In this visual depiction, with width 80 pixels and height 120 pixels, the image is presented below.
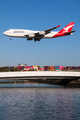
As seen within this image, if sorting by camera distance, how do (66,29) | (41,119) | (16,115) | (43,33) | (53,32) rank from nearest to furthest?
(41,119) < (16,115) < (43,33) < (53,32) < (66,29)

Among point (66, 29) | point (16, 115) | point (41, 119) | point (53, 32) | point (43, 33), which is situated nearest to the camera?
point (41, 119)

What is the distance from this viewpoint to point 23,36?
322ft

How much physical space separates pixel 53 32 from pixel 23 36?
14812 mm

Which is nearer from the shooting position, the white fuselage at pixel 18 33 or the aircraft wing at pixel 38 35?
the aircraft wing at pixel 38 35

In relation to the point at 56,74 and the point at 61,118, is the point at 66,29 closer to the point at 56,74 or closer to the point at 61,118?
the point at 56,74

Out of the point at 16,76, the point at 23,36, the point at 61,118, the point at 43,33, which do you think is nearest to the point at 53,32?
the point at 43,33

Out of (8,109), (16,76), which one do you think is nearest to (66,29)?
(16,76)

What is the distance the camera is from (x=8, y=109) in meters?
47.1

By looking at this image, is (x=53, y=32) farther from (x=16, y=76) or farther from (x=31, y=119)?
(x=31, y=119)

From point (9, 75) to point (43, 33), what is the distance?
2572 cm

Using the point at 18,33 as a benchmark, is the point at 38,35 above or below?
below

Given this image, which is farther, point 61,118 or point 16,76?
point 16,76

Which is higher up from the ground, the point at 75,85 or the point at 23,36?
the point at 23,36

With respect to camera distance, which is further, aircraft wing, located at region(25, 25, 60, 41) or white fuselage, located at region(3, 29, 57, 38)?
white fuselage, located at region(3, 29, 57, 38)
